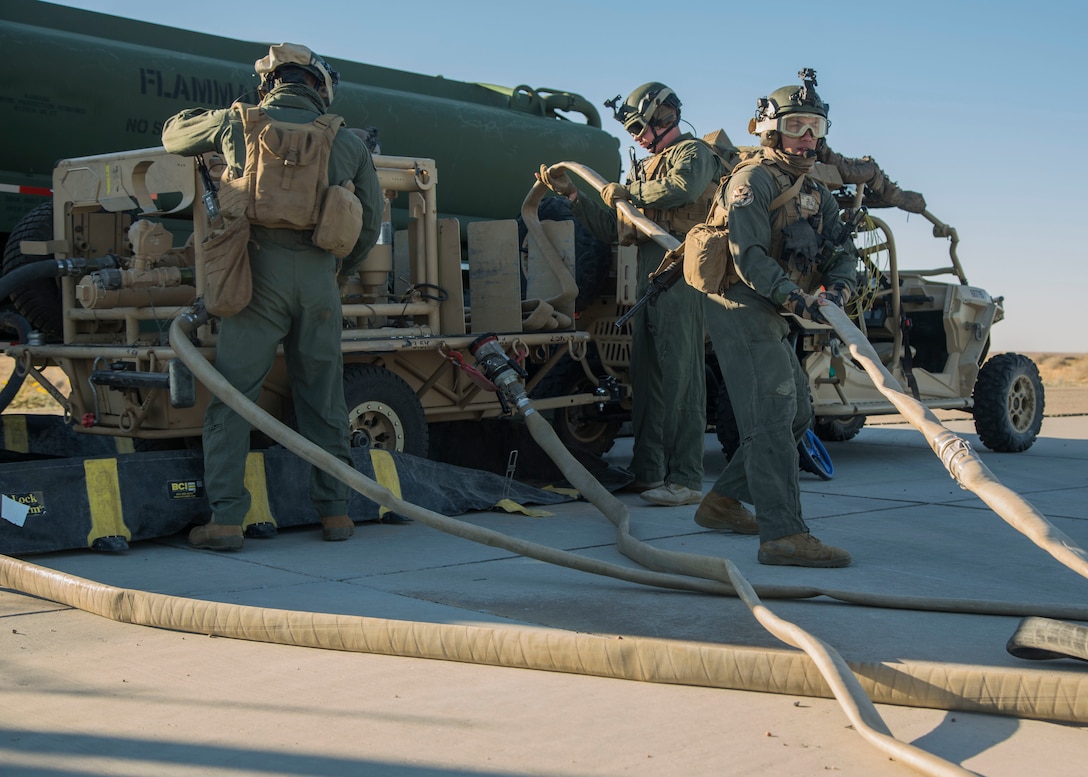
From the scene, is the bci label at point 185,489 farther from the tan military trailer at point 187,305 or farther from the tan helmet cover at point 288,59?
the tan helmet cover at point 288,59

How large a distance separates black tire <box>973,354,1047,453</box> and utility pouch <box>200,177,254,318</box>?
22.5 feet

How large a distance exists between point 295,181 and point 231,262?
0.47 m

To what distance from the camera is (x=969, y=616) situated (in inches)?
181

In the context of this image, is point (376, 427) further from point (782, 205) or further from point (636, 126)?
point (782, 205)

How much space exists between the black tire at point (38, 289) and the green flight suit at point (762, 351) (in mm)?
4170

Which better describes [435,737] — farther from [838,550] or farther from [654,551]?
[838,550]

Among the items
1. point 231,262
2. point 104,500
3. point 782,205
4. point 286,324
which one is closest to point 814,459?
point 782,205

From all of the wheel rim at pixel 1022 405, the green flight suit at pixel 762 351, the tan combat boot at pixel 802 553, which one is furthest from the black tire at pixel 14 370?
the wheel rim at pixel 1022 405

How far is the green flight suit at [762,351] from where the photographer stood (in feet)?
18.4

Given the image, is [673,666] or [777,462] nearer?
[673,666]

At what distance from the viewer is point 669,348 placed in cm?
758

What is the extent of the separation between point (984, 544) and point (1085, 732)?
9.60ft

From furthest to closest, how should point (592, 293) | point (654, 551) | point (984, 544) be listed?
point (592, 293) → point (984, 544) → point (654, 551)

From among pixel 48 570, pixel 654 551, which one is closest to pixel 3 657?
pixel 48 570
